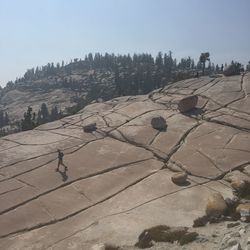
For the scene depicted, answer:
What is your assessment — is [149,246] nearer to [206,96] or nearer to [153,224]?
[153,224]

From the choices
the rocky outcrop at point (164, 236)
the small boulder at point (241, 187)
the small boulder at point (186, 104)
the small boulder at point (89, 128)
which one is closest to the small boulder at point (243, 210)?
the small boulder at point (241, 187)

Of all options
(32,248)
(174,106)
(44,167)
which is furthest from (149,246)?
(174,106)

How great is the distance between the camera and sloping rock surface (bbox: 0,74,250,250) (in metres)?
24.4

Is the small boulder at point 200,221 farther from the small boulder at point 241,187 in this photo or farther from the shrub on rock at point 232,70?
the shrub on rock at point 232,70

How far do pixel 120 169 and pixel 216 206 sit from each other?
9447mm

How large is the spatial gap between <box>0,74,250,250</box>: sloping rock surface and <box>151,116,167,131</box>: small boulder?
18.0 inches

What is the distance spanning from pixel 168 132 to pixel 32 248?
18141mm

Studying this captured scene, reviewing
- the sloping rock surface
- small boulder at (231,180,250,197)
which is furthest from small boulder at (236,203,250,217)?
small boulder at (231,180,250,197)

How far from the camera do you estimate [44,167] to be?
32625 millimetres

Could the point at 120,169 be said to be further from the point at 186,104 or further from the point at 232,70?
the point at 232,70

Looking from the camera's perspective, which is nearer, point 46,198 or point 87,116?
point 46,198

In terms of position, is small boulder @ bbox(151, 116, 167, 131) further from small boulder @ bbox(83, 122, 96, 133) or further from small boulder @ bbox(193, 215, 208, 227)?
small boulder @ bbox(193, 215, 208, 227)

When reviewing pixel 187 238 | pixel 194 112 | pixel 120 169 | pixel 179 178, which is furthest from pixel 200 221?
pixel 194 112

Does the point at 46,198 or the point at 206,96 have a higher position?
the point at 206,96
